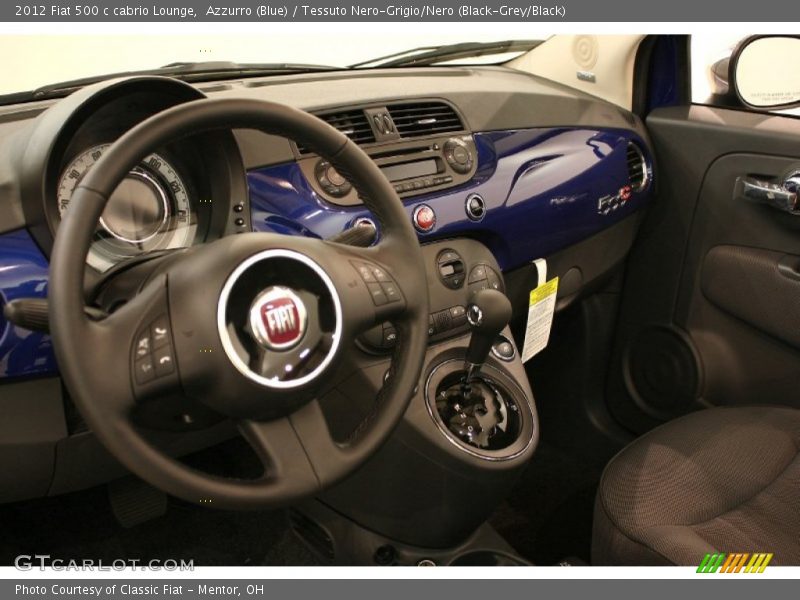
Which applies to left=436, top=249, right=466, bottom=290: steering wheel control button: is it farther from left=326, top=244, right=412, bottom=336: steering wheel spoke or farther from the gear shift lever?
left=326, top=244, right=412, bottom=336: steering wheel spoke

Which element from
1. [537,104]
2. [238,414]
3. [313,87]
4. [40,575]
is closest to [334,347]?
[238,414]

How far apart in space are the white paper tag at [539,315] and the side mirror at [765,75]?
62cm

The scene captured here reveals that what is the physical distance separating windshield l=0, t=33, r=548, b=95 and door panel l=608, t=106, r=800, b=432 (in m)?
0.56

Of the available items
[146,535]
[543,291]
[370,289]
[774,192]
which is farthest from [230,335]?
[774,192]

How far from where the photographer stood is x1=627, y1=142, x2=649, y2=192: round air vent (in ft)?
5.60

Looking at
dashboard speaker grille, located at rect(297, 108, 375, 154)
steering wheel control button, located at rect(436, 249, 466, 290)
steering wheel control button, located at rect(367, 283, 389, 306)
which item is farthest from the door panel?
steering wheel control button, located at rect(367, 283, 389, 306)

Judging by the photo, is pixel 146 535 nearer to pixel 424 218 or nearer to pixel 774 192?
pixel 424 218

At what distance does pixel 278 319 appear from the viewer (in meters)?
0.80

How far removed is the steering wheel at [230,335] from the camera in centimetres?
75

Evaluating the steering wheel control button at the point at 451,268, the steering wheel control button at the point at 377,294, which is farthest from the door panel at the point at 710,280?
the steering wheel control button at the point at 377,294

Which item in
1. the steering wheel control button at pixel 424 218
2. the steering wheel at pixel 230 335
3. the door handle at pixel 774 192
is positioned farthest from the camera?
the door handle at pixel 774 192

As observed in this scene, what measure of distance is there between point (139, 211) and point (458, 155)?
1.96 ft

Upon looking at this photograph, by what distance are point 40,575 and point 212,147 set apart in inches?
25.6

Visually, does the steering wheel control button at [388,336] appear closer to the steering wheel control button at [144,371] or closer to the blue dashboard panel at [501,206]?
the blue dashboard panel at [501,206]
